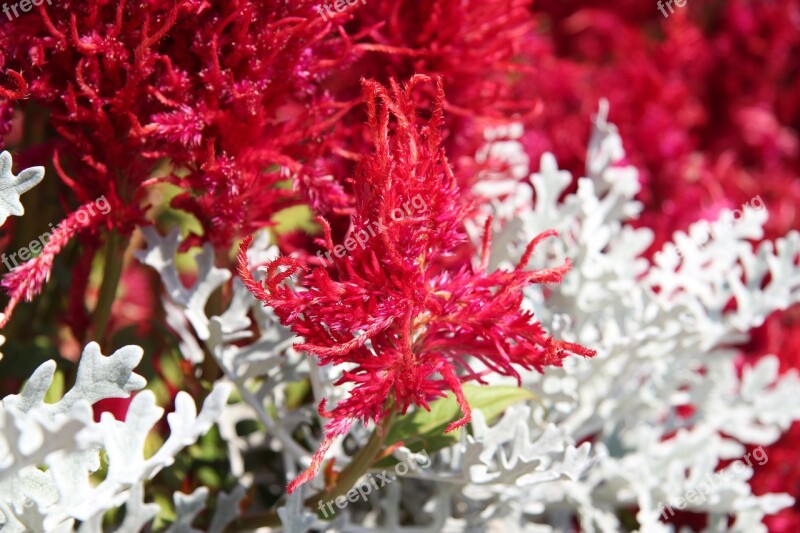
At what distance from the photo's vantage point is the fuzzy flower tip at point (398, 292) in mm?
366

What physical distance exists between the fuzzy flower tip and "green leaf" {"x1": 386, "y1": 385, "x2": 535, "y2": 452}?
2.3 inches

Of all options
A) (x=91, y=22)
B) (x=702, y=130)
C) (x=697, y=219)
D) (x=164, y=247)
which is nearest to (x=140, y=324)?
(x=164, y=247)

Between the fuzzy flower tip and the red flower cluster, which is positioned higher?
the red flower cluster

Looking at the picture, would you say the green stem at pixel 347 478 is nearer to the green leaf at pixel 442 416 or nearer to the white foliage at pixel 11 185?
the green leaf at pixel 442 416

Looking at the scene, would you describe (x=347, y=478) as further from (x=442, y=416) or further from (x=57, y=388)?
(x=57, y=388)

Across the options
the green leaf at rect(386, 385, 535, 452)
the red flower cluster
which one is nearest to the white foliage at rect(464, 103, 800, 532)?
the green leaf at rect(386, 385, 535, 452)

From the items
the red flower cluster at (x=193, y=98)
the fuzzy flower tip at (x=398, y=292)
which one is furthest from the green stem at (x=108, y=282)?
the fuzzy flower tip at (x=398, y=292)

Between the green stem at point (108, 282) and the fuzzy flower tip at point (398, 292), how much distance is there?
6.0 inches

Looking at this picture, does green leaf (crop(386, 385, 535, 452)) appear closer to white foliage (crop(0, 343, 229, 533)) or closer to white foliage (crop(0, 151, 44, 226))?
white foliage (crop(0, 343, 229, 533))

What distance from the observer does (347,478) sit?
1.46 ft

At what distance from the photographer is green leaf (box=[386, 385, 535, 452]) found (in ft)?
1.51

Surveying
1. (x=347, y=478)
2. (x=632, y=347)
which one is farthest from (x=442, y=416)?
(x=632, y=347)

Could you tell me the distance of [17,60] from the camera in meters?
0.42

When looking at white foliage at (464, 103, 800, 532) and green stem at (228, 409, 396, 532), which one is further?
white foliage at (464, 103, 800, 532)
